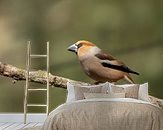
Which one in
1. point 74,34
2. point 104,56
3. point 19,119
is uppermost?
point 74,34

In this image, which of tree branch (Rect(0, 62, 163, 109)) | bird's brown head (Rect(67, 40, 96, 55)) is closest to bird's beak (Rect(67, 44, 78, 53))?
bird's brown head (Rect(67, 40, 96, 55))

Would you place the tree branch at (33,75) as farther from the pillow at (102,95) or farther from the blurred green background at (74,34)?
the pillow at (102,95)

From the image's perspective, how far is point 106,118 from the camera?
11.2 feet

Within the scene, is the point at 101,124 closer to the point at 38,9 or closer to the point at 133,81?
the point at 133,81

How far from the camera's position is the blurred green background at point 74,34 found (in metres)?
5.93

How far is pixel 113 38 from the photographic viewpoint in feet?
19.6

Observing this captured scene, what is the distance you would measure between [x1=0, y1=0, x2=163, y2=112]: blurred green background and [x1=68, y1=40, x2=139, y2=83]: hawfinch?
0.08 meters

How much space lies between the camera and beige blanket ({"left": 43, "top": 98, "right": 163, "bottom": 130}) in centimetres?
341

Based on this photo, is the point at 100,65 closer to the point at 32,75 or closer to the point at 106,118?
the point at 32,75

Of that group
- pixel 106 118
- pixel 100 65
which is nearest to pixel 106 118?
pixel 106 118

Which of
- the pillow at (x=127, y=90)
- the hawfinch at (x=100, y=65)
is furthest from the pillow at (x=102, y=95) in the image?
the hawfinch at (x=100, y=65)

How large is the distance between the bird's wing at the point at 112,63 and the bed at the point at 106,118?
2.39 meters

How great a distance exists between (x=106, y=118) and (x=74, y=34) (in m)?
2.76

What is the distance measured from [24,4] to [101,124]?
3192mm
